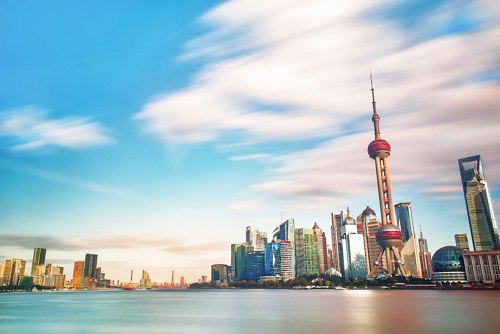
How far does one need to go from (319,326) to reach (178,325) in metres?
30.4

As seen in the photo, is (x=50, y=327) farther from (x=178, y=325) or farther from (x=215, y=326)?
(x=215, y=326)

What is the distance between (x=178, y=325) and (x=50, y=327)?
27.3 meters

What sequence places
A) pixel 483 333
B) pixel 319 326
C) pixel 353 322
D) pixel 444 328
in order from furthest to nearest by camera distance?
pixel 353 322 < pixel 319 326 < pixel 444 328 < pixel 483 333

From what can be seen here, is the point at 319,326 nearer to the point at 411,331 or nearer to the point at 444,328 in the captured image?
the point at 411,331

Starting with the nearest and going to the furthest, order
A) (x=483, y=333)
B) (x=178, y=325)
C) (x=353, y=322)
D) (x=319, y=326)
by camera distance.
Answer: (x=483, y=333) → (x=319, y=326) → (x=353, y=322) → (x=178, y=325)

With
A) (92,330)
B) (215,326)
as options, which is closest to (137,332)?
(92,330)

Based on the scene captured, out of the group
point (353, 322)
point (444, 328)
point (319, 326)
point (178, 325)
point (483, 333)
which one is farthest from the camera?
point (178, 325)

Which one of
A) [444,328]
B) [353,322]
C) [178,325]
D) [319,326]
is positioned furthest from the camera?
[178,325]

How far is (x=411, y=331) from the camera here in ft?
202

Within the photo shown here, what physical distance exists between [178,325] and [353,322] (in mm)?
36401

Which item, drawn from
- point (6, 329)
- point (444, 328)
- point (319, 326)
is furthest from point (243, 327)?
point (6, 329)

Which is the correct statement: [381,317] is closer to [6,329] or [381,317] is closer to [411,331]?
[411,331]

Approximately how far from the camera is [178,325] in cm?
8100

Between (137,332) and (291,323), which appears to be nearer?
(137,332)
